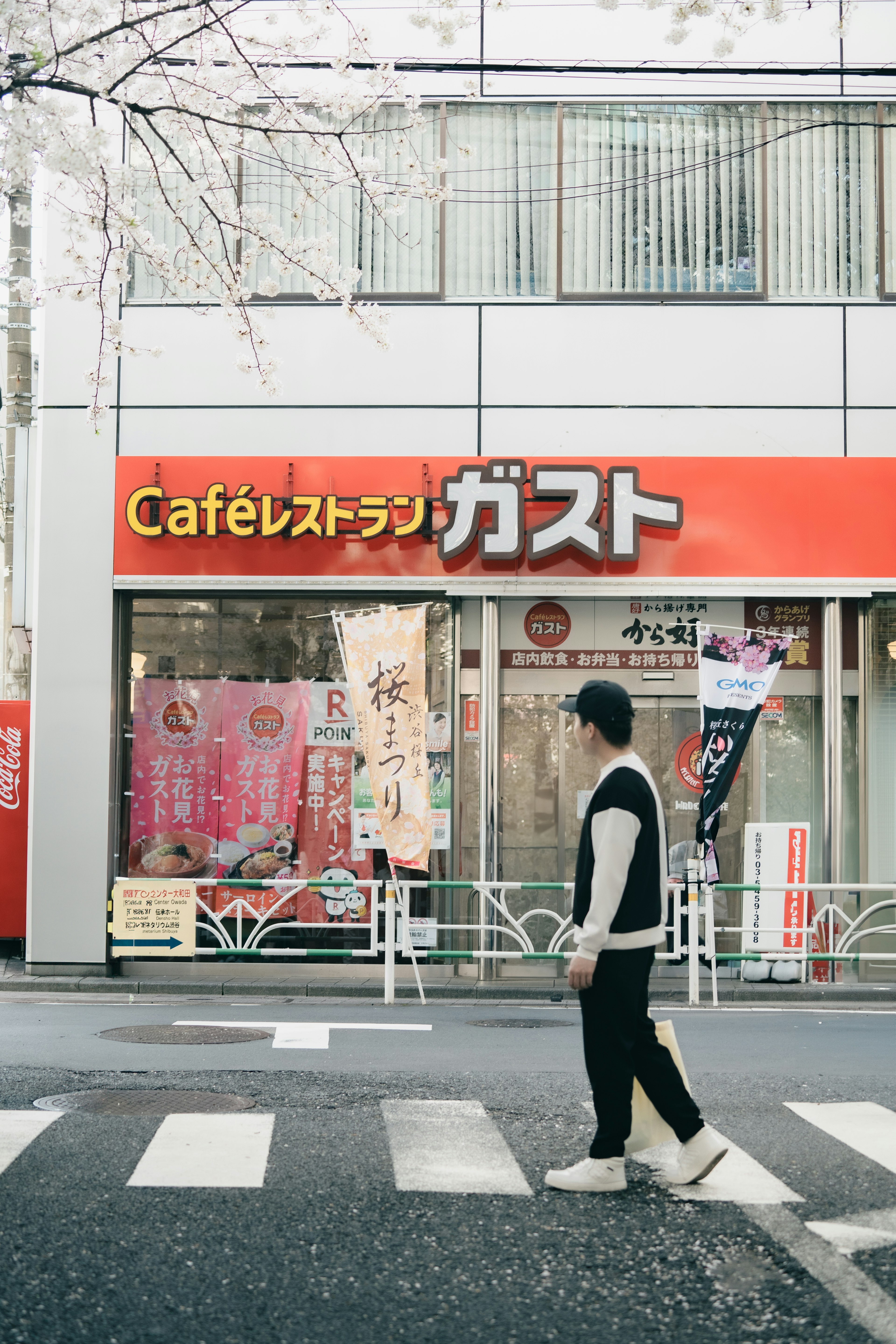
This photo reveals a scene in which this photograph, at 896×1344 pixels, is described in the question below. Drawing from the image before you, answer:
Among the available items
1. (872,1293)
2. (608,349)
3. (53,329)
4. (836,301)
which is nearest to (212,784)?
(53,329)

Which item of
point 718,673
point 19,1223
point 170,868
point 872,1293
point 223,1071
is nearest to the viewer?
point 872,1293

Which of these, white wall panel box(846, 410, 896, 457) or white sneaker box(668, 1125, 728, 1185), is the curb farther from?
white sneaker box(668, 1125, 728, 1185)

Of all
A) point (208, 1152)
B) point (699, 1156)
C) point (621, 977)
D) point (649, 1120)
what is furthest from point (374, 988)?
point (621, 977)

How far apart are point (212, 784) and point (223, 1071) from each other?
6.43 meters

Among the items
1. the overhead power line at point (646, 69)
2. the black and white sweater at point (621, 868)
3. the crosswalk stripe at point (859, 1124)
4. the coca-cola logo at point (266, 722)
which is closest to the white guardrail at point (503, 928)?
the coca-cola logo at point (266, 722)

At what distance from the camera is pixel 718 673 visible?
12.5 meters

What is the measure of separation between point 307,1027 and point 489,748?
449 centimetres

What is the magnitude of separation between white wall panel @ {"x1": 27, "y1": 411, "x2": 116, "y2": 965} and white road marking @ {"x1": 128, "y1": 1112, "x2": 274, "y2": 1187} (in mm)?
7677

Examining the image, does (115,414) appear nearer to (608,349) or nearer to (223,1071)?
(608,349)

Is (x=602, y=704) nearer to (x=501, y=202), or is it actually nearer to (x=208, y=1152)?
(x=208, y=1152)

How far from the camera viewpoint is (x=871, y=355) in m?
14.1

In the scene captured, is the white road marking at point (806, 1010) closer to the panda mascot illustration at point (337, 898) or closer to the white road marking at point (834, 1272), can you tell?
the panda mascot illustration at point (337, 898)

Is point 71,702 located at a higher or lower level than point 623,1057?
higher

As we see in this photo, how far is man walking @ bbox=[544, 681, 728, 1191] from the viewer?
5.11 meters
